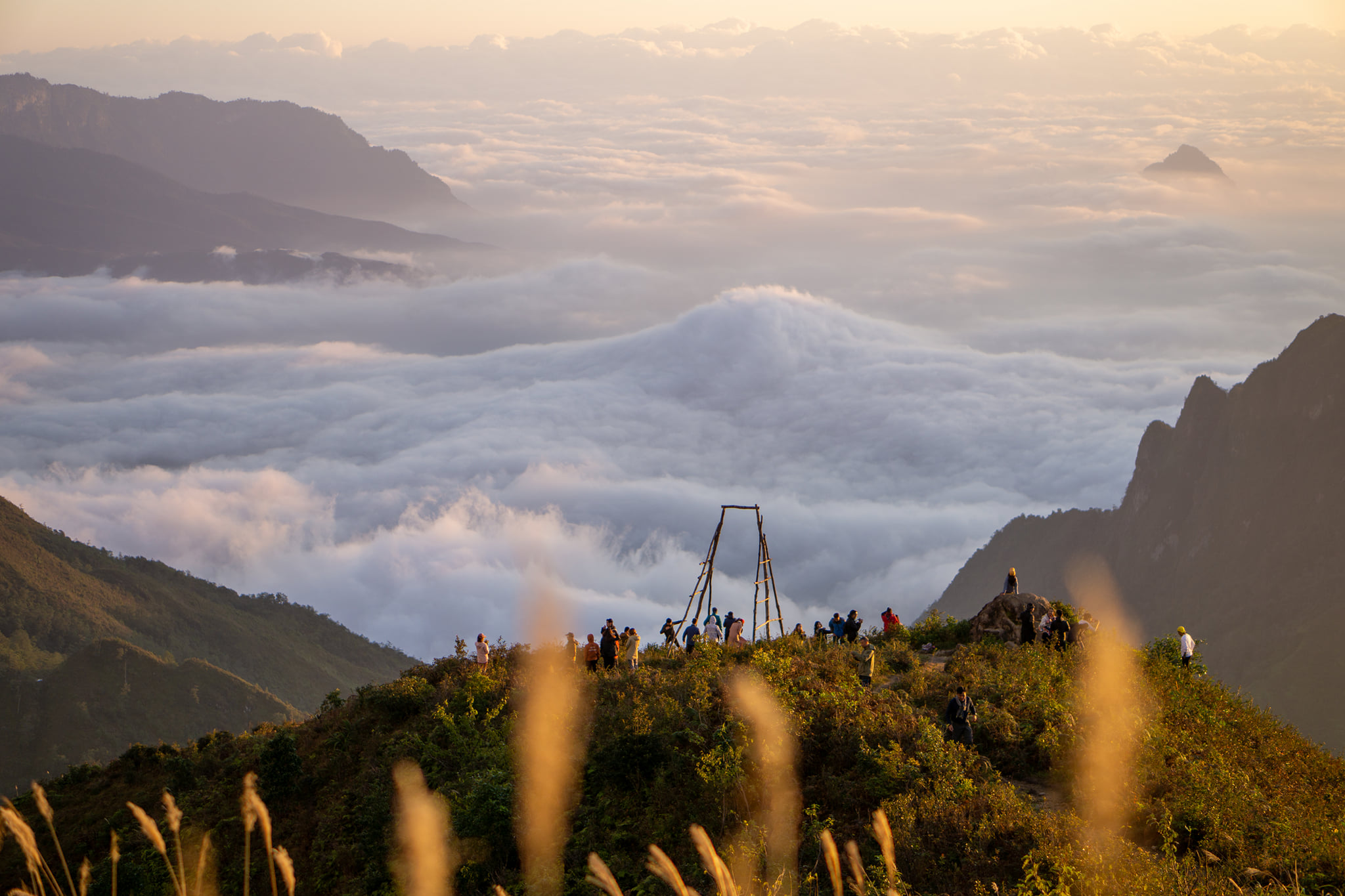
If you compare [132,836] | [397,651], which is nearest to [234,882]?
[132,836]

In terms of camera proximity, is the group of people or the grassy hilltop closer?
the grassy hilltop

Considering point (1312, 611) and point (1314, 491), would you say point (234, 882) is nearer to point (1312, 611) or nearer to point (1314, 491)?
point (1312, 611)

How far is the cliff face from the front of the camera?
13025 centimetres

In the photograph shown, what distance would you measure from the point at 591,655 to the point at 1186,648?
1418 centimetres

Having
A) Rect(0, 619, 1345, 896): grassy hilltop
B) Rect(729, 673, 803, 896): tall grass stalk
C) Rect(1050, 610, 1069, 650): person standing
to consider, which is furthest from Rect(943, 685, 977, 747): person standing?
Rect(1050, 610, 1069, 650): person standing

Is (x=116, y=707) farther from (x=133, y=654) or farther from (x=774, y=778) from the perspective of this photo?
(x=774, y=778)

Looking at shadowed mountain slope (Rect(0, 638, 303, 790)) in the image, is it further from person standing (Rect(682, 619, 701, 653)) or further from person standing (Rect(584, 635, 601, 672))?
person standing (Rect(584, 635, 601, 672))

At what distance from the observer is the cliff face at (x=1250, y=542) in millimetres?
130250

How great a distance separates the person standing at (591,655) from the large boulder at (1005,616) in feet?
32.5

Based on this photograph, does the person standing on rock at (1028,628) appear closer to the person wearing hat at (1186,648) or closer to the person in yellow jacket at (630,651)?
the person wearing hat at (1186,648)

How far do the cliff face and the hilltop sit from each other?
343ft

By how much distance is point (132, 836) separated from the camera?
2206 cm

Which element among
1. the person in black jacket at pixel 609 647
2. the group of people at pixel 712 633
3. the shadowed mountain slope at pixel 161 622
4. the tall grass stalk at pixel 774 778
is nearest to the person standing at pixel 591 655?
the person in black jacket at pixel 609 647

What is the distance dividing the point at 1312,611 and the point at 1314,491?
105 ft
